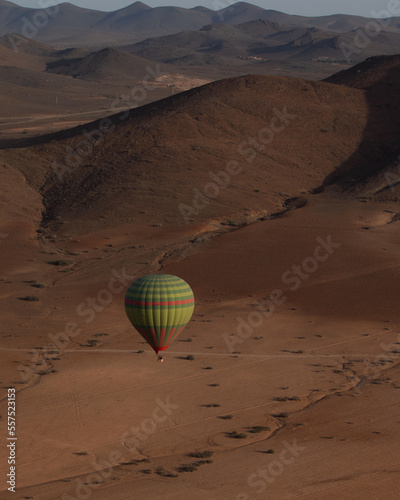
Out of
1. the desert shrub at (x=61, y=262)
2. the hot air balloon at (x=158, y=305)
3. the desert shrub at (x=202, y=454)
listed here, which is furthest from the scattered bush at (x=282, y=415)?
the desert shrub at (x=61, y=262)

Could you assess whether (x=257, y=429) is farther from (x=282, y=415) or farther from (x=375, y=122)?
(x=375, y=122)

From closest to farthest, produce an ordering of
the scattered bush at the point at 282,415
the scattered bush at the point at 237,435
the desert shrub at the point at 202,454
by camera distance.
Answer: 1. the desert shrub at the point at 202,454
2. the scattered bush at the point at 237,435
3. the scattered bush at the point at 282,415

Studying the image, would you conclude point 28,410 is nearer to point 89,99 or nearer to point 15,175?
point 15,175

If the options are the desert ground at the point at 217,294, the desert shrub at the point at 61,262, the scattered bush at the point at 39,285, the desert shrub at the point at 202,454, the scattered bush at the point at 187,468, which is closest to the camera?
the scattered bush at the point at 187,468

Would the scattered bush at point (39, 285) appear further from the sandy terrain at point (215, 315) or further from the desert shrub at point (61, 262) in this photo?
the desert shrub at point (61, 262)

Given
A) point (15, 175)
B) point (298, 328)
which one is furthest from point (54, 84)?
point (298, 328)
